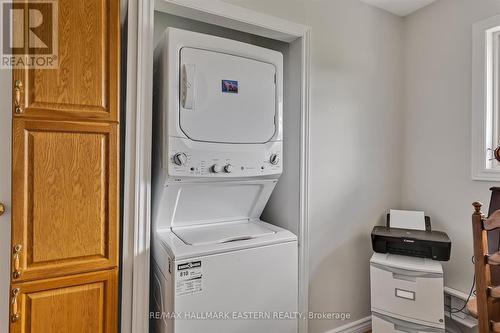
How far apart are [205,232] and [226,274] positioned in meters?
0.29

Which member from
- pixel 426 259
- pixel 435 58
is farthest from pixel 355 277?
pixel 435 58

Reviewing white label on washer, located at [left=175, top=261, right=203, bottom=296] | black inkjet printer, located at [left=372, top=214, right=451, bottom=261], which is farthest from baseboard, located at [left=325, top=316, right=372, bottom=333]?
white label on washer, located at [left=175, top=261, right=203, bottom=296]

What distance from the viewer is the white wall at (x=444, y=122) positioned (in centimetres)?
195

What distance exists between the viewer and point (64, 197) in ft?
3.62

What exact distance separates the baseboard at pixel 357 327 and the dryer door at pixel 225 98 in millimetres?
1503

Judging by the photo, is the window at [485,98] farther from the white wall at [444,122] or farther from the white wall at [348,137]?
the white wall at [348,137]

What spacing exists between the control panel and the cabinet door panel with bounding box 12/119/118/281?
0.94 ft

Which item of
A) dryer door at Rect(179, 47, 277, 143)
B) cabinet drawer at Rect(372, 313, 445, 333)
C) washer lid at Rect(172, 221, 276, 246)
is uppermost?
dryer door at Rect(179, 47, 277, 143)

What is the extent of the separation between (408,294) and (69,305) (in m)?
1.83

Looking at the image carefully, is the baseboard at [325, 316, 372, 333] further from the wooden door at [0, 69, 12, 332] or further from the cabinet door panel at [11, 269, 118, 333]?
the wooden door at [0, 69, 12, 332]

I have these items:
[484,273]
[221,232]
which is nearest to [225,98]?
[221,232]

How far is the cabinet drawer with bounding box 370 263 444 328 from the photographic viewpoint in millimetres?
1696

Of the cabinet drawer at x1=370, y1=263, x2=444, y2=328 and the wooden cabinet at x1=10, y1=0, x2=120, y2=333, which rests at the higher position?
the wooden cabinet at x1=10, y1=0, x2=120, y2=333

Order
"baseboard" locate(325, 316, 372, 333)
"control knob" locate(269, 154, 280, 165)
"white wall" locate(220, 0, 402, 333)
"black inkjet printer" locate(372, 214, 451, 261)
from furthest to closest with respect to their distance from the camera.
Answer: "baseboard" locate(325, 316, 372, 333), "white wall" locate(220, 0, 402, 333), "black inkjet printer" locate(372, 214, 451, 261), "control knob" locate(269, 154, 280, 165)
